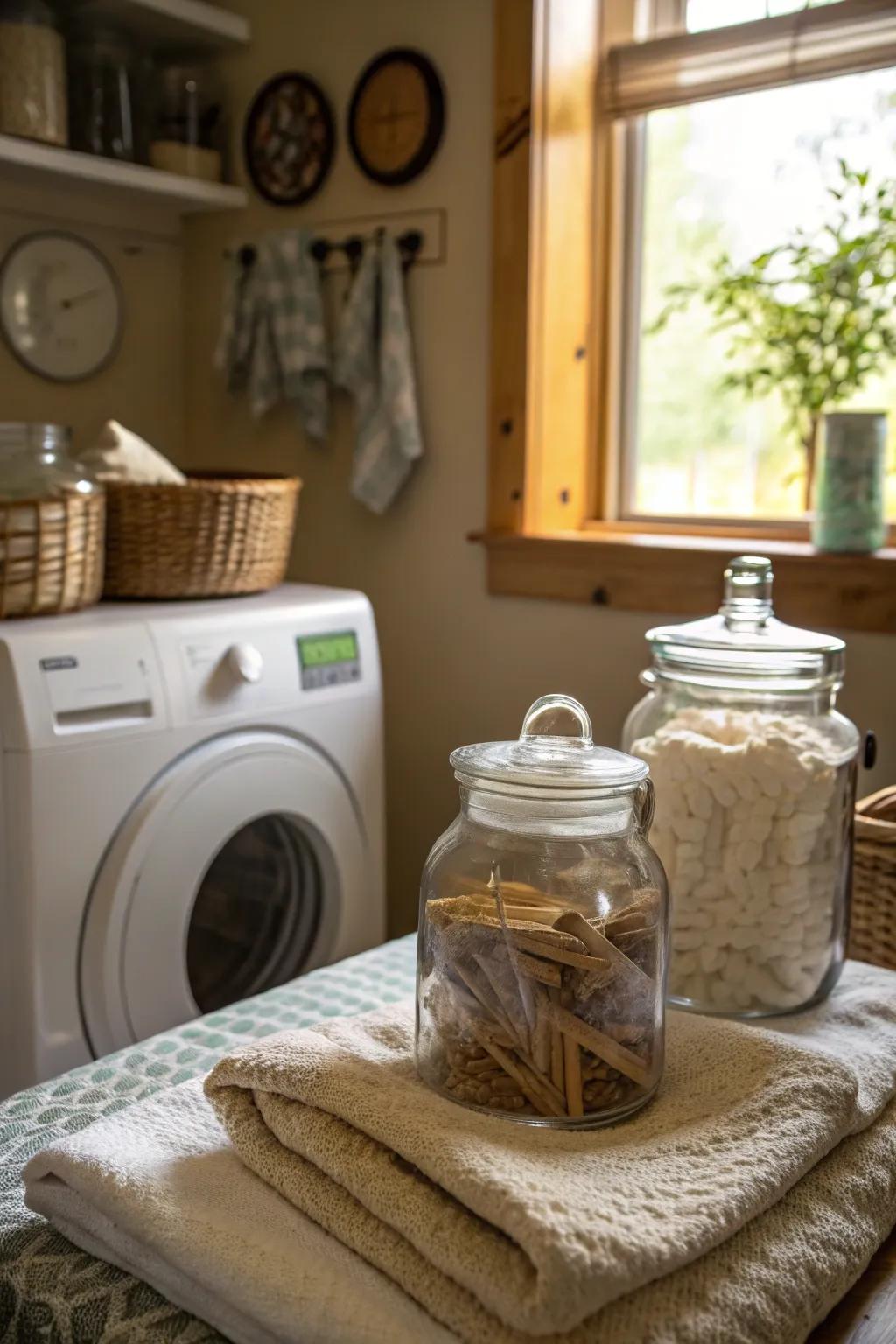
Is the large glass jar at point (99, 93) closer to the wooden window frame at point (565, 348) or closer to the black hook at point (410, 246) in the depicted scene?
the black hook at point (410, 246)

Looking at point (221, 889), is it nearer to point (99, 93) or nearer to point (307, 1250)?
point (307, 1250)

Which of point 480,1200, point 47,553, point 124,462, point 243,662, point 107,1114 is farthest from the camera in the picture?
point 124,462

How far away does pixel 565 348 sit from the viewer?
2064 mm

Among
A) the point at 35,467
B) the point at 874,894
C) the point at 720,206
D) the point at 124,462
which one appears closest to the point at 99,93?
the point at 124,462

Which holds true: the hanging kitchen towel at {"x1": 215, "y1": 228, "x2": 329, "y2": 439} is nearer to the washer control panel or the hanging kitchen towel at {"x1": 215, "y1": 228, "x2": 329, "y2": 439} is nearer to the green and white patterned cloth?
the washer control panel

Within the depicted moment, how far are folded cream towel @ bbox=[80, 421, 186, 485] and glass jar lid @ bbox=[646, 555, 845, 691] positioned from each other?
0.94 meters

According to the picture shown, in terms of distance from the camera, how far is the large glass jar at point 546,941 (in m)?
0.70

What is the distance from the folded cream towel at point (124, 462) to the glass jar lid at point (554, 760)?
103cm

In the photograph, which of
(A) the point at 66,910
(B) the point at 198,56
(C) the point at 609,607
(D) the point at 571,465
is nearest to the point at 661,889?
(A) the point at 66,910

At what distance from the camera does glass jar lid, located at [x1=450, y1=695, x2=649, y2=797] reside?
736mm

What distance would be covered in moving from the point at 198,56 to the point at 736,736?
2.10 metres

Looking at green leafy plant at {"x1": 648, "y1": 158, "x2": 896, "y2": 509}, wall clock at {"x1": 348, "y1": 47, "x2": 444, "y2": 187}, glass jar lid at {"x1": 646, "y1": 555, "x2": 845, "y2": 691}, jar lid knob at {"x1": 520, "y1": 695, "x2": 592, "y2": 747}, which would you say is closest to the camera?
jar lid knob at {"x1": 520, "y1": 695, "x2": 592, "y2": 747}

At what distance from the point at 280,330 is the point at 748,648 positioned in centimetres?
156

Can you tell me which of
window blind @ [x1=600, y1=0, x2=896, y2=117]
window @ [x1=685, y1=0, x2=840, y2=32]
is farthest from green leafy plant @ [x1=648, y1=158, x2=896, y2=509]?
window @ [x1=685, y1=0, x2=840, y2=32]
